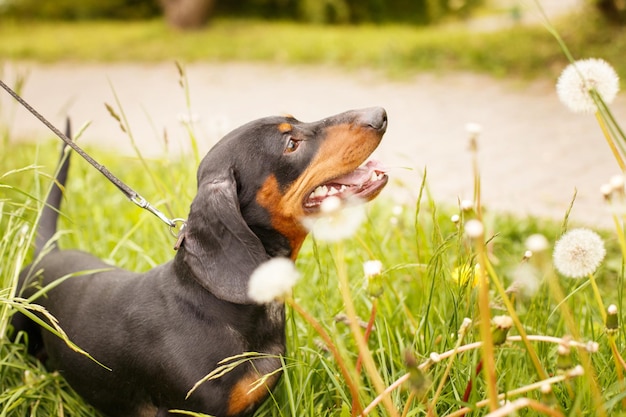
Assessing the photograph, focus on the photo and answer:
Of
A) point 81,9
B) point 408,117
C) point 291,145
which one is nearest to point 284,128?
point 291,145

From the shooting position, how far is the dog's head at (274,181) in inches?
87.1

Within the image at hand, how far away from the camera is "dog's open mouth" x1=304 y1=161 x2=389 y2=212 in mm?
2451

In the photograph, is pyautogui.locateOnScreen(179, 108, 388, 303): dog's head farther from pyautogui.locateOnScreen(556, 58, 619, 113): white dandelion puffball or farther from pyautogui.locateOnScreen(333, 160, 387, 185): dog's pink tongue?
pyautogui.locateOnScreen(556, 58, 619, 113): white dandelion puffball

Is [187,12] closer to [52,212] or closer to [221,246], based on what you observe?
[52,212]

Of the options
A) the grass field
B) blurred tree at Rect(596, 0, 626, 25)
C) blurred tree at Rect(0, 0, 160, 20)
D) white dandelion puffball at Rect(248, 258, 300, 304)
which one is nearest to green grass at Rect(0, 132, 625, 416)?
the grass field

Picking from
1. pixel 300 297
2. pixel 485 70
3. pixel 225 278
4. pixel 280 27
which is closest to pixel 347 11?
pixel 280 27

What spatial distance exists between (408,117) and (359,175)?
16.6 ft

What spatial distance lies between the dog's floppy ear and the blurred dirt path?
1119 mm

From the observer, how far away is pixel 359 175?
2.58 m

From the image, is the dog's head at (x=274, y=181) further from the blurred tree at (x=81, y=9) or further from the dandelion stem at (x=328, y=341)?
the blurred tree at (x=81, y=9)

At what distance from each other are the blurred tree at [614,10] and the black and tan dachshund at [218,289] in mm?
7336

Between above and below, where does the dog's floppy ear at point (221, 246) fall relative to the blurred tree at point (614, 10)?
below

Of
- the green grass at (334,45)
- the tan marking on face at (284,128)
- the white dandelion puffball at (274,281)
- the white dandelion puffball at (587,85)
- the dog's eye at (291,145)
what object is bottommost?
the white dandelion puffball at (274,281)

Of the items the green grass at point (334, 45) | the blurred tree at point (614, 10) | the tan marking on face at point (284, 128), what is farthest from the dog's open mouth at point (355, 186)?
the blurred tree at point (614, 10)
